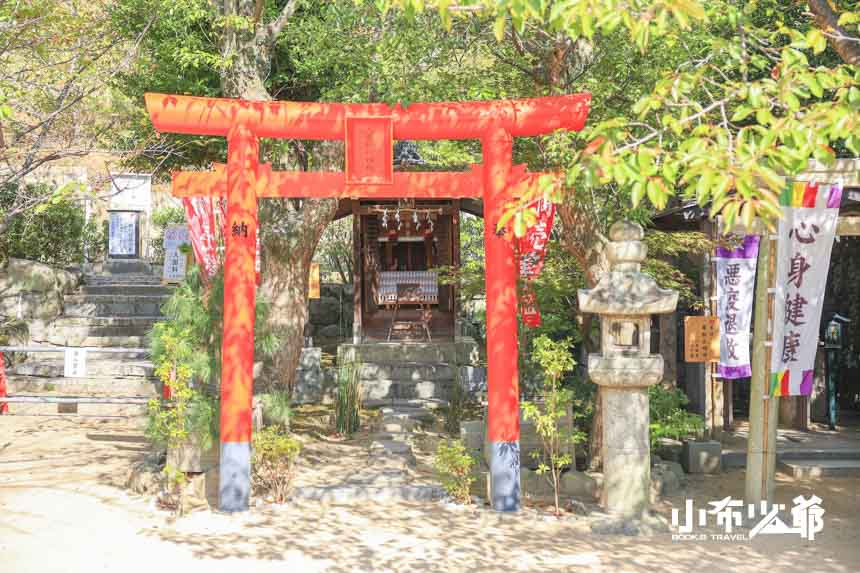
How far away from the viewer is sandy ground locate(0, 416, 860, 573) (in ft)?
20.4

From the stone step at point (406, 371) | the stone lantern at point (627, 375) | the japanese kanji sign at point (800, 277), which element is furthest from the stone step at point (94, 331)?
the japanese kanji sign at point (800, 277)

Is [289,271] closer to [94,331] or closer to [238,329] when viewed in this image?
[238,329]

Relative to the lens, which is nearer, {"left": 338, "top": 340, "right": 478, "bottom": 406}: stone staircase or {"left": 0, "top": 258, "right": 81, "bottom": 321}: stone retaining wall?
{"left": 338, "top": 340, "right": 478, "bottom": 406}: stone staircase

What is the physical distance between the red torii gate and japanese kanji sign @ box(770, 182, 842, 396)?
7.54 feet

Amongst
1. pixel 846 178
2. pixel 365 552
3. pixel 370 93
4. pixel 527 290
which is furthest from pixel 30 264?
pixel 846 178

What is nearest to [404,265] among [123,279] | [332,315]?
[332,315]

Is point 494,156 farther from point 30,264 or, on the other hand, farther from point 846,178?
point 30,264

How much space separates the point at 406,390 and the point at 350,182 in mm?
7336

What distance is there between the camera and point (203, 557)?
6.36 metres

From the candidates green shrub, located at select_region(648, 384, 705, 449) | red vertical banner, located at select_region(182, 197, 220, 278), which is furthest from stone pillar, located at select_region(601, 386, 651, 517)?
red vertical banner, located at select_region(182, 197, 220, 278)

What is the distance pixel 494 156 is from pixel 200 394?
3.93 m

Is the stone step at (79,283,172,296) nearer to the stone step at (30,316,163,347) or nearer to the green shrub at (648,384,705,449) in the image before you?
the stone step at (30,316,163,347)

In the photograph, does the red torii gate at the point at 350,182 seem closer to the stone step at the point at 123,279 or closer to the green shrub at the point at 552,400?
the green shrub at the point at 552,400

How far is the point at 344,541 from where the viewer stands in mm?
6773
